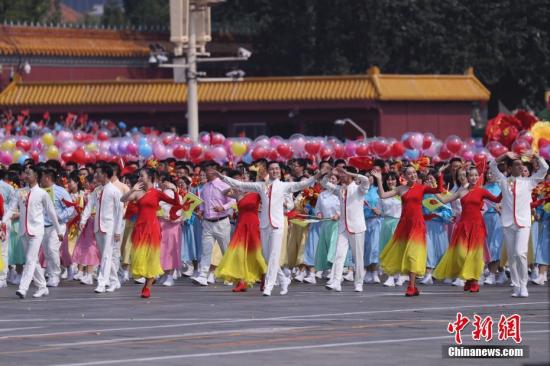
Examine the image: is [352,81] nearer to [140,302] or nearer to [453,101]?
[453,101]

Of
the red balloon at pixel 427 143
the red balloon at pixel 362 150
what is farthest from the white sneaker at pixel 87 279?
the red balloon at pixel 427 143

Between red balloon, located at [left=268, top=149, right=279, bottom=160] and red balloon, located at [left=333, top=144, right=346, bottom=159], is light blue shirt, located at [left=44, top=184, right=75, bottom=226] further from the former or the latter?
red balloon, located at [left=333, top=144, right=346, bottom=159]

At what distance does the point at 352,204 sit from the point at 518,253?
252cm

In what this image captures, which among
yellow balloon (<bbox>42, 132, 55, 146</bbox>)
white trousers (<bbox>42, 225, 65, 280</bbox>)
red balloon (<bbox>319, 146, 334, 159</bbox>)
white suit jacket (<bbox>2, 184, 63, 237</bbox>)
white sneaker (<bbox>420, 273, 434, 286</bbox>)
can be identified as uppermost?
yellow balloon (<bbox>42, 132, 55, 146</bbox>)

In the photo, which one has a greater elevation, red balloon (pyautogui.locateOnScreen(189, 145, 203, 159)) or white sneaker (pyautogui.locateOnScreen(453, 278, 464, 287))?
red balloon (pyautogui.locateOnScreen(189, 145, 203, 159))

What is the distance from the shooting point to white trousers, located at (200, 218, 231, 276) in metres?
25.3

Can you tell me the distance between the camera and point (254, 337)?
16.9 metres

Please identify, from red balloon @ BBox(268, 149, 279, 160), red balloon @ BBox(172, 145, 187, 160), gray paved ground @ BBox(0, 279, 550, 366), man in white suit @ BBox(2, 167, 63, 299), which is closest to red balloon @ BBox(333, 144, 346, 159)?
red balloon @ BBox(268, 149, 279, 160)

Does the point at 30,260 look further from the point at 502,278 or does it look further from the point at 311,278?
the point at 502,278

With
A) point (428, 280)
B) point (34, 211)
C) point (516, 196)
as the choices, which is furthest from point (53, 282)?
point (516, 196)

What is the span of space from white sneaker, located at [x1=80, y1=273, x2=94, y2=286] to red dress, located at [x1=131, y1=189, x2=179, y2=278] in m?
3.13

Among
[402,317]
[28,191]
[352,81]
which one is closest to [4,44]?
[352,81]

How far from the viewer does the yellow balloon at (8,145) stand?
33156 millimetres

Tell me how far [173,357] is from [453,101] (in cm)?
4155
